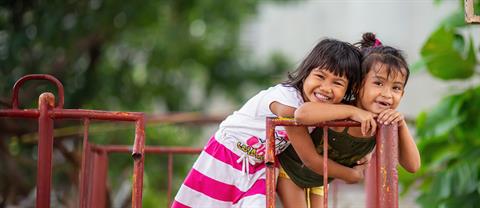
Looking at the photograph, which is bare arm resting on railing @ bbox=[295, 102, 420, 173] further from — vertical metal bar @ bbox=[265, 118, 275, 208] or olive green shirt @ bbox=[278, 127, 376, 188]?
olive green shirt @ bbox=[278, 127, 376, 188]

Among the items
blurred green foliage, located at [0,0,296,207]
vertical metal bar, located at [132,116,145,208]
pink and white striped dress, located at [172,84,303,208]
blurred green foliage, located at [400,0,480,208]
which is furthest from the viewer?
blurred green foliage, located at [0,0,296,207]

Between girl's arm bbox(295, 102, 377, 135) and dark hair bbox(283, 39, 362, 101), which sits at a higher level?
dark hair bbox(283, 39, 362, 101)

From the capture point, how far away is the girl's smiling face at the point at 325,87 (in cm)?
331

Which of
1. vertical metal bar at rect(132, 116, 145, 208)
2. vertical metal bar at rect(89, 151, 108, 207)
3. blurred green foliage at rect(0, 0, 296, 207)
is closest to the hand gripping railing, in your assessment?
vertical metal bar at rect(132, 116, 145, 208)

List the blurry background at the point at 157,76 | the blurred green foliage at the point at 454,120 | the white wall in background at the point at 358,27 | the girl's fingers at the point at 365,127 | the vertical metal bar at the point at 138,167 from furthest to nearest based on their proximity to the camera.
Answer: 1. the white wall in background at the point at 358,27
2. the blurry background at the point at 157,76
3. the blurred green foliage at the point at 454,120
4. the vertical metal bar at the point at 138,167
5. the girl's fingers at the point at 365,127

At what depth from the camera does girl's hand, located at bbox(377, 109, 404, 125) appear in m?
3.16

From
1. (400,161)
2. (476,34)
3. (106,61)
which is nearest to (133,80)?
(106,61)

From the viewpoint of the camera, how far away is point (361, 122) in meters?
3.16

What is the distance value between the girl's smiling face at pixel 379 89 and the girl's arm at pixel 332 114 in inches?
5.8

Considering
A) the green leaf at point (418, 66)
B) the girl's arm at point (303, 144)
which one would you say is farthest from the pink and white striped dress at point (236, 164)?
the green leaf at point (418, 66)

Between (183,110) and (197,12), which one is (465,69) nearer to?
(197,12)

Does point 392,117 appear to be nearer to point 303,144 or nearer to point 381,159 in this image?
point 381,159

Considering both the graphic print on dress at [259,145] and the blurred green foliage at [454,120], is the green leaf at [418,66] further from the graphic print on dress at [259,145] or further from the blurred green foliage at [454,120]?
the graphic print on dress at [259,145]

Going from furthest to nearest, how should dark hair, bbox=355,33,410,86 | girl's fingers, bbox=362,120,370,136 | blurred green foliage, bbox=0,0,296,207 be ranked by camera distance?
blurred green foliage, bbox=0,0,296,207 → dark hair, bbox=355,33,410,86 → girl's fingers, bbox=362,120,370,136
